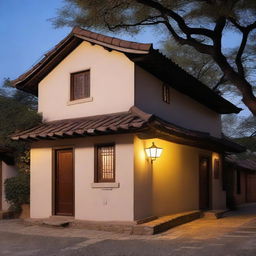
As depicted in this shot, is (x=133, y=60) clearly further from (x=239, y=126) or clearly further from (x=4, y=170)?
(x=239, y=126)

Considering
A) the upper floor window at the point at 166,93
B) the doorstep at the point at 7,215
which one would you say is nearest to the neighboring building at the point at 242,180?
the upper floor window at the point at 166,93

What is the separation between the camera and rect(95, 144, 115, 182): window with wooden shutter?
12.0 meters

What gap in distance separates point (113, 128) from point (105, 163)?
5.55 ft

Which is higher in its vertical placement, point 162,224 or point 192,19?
point 192,19

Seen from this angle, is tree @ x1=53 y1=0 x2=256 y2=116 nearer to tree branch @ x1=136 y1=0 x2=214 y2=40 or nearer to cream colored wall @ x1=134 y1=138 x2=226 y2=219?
tree branch @ x1=136 y1=0 x2=214 y2=40

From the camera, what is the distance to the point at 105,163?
12.2 meters

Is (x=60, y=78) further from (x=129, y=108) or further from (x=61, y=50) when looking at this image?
(x=129, y=108)

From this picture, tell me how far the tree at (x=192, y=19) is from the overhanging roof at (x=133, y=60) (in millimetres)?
835

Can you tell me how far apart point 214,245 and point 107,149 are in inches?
172

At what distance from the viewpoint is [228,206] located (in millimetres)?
19656

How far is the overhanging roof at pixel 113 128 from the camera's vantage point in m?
10.9

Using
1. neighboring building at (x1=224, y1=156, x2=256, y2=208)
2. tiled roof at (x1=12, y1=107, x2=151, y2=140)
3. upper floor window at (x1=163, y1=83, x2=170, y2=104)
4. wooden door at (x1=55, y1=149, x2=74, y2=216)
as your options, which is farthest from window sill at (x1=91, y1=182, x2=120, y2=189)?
neighboring building at (x1=224, y1=156, x2=256, y2=208)

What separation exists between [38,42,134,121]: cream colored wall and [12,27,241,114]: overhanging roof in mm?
253

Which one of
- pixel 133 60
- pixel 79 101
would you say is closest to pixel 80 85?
pixel 79 101
